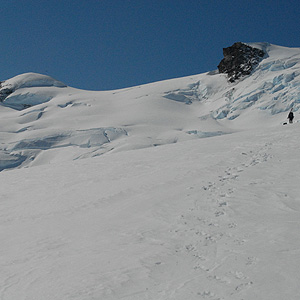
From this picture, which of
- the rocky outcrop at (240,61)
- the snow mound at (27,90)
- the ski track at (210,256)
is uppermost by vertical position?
the snow mound at (27,90)

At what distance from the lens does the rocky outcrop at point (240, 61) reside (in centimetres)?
5134

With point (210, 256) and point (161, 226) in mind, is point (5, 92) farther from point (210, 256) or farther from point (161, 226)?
point (210, 256)

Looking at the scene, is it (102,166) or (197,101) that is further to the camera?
(197,101)

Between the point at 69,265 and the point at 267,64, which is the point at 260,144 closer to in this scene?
the point at 69,265

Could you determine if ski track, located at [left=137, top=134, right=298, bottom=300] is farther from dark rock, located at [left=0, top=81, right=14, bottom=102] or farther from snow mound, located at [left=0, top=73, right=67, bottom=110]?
dark rock, located at [left=0, top=81, right=14, bottom=102]

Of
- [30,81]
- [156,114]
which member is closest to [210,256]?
[156,114]

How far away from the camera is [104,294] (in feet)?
13.3

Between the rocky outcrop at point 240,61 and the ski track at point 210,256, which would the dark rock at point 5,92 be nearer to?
the rocky outcrop at point 240,61

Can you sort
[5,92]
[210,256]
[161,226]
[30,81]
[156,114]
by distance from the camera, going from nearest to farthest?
[210,256] < [161,226] < [156,114] < [5,92] < [30,81]

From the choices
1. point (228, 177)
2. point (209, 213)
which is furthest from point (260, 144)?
point (209, 213)

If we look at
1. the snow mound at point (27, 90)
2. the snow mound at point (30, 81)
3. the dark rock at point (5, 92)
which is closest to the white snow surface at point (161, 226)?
the snow mound at point (27, 90)

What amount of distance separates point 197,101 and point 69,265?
45.4 metres

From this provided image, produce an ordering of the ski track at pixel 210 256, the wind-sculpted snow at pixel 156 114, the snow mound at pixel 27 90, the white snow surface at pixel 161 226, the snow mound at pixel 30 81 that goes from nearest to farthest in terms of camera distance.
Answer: the ski track at pixel 210 256 → the white snow surface at pixel 161 226 → the wind-sculpted snow at pixel 156 114 → the snow mound at pixel 27 90 → the snow mound at pixel 30 81

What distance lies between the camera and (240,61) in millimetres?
53906
